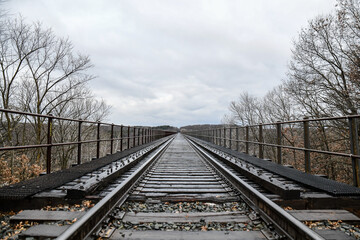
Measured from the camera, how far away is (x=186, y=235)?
2418 millimetres

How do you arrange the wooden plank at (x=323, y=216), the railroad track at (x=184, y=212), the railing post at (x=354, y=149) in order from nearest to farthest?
the railroad track at (x=184, y=212), the wooden plank at (x=323, y=216), the railing post at (x=354, y=149)

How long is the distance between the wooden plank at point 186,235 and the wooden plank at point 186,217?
32cm

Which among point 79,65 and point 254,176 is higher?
point 79,65

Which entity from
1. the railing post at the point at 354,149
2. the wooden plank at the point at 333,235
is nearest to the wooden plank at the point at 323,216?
the wooden plank at the point at 333,235

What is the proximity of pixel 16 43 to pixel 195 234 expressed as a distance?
58.4ft

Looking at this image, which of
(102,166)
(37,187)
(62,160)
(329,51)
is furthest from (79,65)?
(329,51)

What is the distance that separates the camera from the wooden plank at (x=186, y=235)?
93.0 inches

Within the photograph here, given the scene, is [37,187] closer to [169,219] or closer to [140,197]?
[140,197]

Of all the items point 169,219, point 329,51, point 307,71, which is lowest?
point 169,219

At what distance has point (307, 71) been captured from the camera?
15.2 m

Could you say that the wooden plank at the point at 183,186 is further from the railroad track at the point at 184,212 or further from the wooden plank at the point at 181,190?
the wooden plank at the point at 181,190

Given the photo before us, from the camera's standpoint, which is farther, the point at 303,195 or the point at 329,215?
the point at 303,195

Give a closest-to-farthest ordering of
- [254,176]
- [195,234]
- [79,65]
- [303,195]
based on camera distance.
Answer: [195,234] < [303,195] < [254,176] < [79,65]

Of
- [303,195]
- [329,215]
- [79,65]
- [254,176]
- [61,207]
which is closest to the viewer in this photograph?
[329,215]
